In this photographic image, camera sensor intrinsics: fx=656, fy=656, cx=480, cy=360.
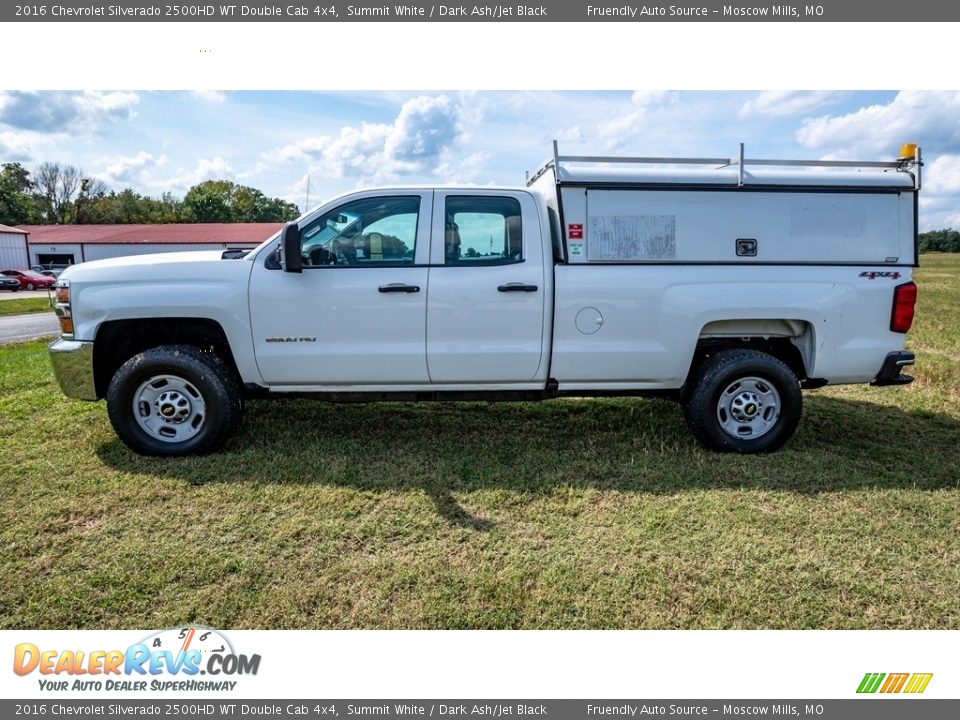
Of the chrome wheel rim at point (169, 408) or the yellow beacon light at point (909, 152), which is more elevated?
the yellow beacon light at point (909, 152)

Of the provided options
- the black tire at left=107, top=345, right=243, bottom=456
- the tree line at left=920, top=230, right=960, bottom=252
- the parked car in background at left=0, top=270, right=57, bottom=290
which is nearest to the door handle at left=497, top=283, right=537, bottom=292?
the black tire at left=107, top=345, right=243, bottom=456

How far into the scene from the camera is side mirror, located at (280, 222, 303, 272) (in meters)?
4.43

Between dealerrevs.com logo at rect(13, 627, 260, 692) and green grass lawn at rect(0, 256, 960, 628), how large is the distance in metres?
0.16

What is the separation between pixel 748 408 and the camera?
493 cm

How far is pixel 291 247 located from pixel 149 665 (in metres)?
2.69

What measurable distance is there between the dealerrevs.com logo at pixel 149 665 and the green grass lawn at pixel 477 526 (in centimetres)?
16

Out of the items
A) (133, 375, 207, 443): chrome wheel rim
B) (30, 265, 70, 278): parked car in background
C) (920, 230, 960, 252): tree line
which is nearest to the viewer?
(133, 375, 207, 443): chrome wheel rim

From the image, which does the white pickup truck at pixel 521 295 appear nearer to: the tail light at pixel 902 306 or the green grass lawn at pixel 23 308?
the tail light at pixel 902 306

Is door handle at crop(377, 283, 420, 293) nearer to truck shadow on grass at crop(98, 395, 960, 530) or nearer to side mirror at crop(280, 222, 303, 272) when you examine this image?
side mirror at crop(280, 222, 303, 272)

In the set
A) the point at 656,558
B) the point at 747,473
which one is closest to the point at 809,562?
the point at 656,558

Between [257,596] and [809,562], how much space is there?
9.06ft

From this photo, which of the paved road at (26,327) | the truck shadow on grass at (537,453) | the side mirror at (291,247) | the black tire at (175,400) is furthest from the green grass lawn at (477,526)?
the paved road at (26,327)

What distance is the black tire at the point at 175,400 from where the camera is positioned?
461 centimetres

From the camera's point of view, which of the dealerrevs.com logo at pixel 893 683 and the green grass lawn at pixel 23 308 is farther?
the green grass lawn at pixel 23 308
